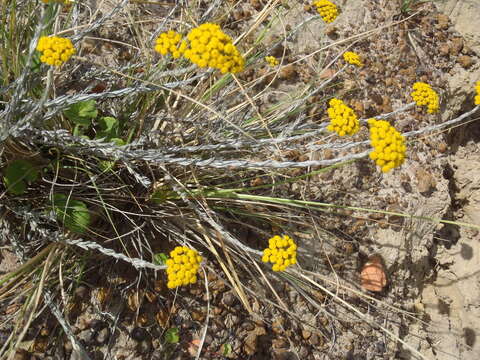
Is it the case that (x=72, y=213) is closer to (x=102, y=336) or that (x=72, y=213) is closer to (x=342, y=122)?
(x=102, y=336)

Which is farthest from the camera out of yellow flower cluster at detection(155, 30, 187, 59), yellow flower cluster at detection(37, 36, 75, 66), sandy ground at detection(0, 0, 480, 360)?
sandy ground at detection(0, 0, 480, 360)

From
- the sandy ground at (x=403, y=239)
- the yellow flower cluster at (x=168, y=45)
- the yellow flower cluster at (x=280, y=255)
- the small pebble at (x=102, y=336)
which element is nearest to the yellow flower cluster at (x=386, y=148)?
the yellow flower cluster at (x=280, y=255)

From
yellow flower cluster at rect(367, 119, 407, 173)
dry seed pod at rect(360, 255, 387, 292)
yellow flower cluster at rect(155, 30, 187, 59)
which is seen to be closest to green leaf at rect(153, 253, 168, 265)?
yellow flower cluster at rect(155, 30, 187, 59)

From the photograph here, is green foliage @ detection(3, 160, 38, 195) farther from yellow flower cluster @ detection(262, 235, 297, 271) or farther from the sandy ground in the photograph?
yellow flower cluster @ detection(262, 235, 297, 271)

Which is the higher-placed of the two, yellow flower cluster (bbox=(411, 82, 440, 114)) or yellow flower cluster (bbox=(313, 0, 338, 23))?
yellow flower cluster (bbox=(313, 0, 338, 23))

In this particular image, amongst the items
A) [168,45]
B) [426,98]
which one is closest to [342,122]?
[426,98]

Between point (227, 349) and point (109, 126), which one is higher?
point (109, 126)

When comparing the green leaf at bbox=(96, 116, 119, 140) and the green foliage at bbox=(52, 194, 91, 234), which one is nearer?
the green foliage at bbox=(52, 194, 91, 234)
